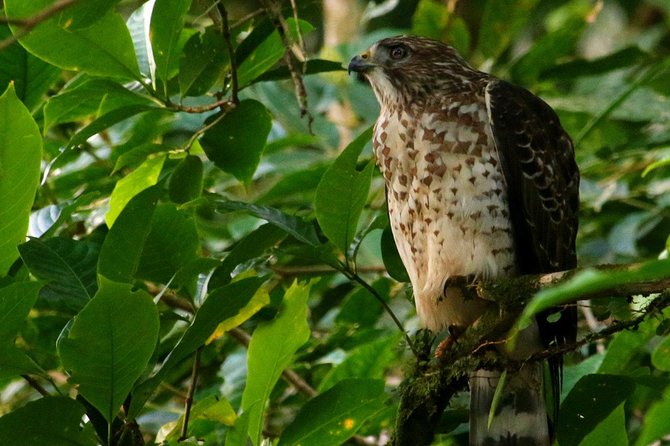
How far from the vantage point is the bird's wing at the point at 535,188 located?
3.80 m

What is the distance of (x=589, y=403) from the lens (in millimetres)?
3084

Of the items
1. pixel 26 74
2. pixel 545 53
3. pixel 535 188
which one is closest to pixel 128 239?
pixel 26 74

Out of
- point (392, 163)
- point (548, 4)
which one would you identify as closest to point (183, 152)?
point (392, 163)

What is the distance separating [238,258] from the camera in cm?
318

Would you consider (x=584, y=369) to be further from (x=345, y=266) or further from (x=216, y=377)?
(x=216, y=377)

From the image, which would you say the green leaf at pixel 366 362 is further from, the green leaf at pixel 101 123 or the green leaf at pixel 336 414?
the green leaf at pixel 101 123

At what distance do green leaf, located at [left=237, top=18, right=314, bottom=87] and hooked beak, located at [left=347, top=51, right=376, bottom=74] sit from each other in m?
0.79

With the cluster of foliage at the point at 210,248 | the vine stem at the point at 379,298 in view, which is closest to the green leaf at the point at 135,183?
the cluster of foliage at the point at 210,248

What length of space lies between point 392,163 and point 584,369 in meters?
0.99

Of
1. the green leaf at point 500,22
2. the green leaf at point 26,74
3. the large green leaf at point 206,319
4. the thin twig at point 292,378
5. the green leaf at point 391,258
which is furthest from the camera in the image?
the green leaf at point 500,22

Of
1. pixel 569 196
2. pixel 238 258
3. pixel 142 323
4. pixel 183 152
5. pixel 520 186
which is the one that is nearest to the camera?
pixel 142 323

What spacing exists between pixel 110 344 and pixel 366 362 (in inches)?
56.0

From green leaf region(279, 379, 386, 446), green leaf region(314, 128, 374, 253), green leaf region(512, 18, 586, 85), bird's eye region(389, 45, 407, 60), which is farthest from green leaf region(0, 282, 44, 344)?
green leaf region(512, 18, 586, 85)

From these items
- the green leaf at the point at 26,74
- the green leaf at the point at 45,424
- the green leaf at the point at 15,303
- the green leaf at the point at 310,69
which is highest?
the green leaf at the point at 26,74
